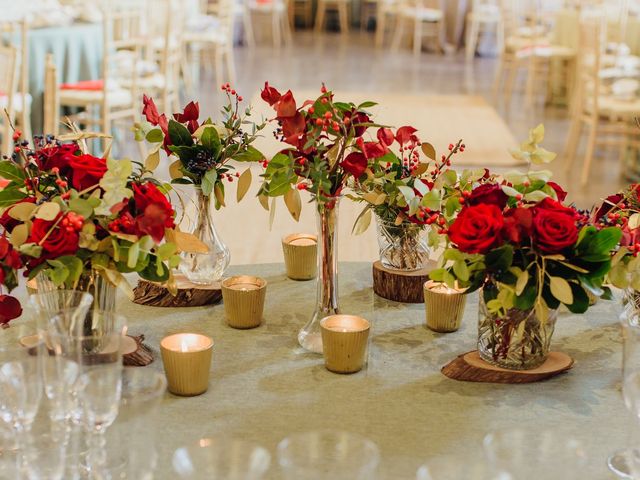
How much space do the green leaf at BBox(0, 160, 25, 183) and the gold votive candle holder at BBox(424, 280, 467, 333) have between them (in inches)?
25.8

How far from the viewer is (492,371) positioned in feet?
4.24

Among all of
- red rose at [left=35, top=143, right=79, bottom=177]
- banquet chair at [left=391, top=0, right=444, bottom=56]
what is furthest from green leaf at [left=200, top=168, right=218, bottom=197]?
banquet chair at [left=391, top=0, right=444, bottom=56]

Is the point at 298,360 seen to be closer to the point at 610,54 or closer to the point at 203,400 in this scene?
the point at 203,400

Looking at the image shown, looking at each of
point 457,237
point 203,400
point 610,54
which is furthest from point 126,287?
point 610,54

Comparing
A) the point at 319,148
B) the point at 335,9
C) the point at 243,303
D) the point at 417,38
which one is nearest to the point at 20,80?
the point at 243,303

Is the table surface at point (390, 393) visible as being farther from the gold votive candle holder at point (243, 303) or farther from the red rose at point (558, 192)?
the red rose at point (558, 192)

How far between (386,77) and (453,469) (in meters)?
8.18

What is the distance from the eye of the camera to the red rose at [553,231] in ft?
3.92

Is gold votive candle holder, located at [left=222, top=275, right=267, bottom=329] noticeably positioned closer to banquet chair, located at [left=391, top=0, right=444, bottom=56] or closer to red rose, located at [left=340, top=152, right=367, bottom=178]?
red rose, located at [left=340, top=152, right=367, bottom=178]

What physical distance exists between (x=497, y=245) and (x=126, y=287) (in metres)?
0.50

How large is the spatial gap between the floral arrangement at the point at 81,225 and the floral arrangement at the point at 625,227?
0.61 metres

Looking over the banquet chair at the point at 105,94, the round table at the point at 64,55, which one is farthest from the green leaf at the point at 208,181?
the round table at the point at 64,55

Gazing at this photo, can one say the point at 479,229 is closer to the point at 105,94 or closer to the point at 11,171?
the point at 11,171

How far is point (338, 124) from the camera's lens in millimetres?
1302
